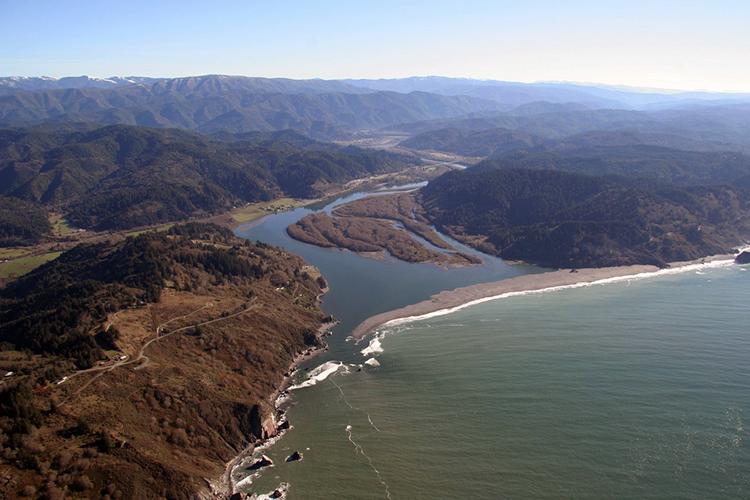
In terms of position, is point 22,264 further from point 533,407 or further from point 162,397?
point 533,407

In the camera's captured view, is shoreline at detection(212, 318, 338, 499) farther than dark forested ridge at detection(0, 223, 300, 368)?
No

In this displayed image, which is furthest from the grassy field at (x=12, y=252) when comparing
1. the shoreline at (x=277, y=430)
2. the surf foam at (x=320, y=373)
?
the surf foam at (x=320, y=373)

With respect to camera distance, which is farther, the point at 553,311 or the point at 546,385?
the point at 553,311

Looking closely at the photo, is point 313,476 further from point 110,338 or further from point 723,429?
point 723,429

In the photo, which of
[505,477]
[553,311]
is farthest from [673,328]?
[505,477]

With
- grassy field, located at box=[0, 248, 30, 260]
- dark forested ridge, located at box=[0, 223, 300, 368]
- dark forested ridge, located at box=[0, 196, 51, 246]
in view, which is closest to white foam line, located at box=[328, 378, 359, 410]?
dark forested ridge, located at box=[0, 223, 300, 368]

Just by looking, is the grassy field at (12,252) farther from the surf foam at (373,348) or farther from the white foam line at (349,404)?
the white foam line at (349,404)

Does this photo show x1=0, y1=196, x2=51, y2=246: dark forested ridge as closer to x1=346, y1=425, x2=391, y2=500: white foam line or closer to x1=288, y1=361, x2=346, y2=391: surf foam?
x1=288, y1=361, x2=346, y2=391: surf foam
